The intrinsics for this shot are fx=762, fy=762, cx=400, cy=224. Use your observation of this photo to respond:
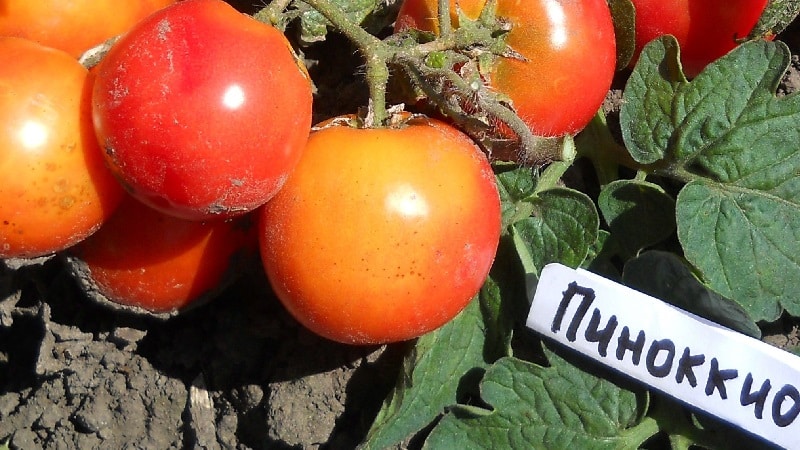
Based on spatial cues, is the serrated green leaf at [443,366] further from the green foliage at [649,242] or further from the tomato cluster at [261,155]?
the tomato cluster at [261,155]

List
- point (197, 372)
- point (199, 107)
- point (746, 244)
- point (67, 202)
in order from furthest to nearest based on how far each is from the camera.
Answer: point (197, 372) < point (746, 244) < point (67, 202) < point (199, 107)

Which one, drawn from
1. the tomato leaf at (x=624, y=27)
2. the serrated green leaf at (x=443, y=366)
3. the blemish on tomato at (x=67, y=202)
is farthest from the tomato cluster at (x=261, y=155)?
the serrated green leaf at (x=443, y=366)

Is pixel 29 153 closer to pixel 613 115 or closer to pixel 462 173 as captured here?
pixel 462 173

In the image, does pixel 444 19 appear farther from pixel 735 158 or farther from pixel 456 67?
pixel 735 158

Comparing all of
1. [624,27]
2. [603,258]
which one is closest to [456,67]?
[624,27]

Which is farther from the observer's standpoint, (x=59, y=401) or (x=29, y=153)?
(x=59, y=401)

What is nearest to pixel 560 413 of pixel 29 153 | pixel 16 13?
pixel 29 153
